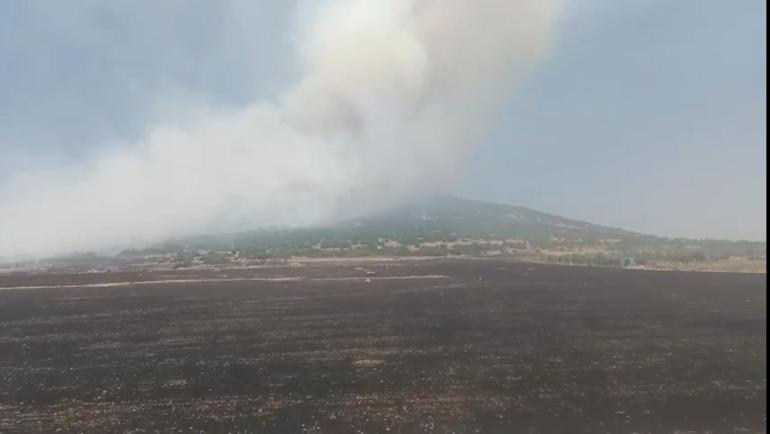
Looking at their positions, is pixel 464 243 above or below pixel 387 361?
above

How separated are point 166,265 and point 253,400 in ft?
180

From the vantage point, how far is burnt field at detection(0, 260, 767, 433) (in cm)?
1458

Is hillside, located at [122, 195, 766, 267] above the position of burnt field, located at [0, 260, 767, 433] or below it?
above

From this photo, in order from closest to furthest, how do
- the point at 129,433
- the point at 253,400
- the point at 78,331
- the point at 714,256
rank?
the point at 129,433 → the point at 253,400 → the point at 78,331 → the point at 714,256

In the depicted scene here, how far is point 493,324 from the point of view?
1078 inches

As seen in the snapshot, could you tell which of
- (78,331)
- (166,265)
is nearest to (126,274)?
(166,265)

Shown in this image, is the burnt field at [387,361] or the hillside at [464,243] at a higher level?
the hillside at [464,243]

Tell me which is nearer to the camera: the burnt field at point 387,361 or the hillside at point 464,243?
the burnt field at point 387,361

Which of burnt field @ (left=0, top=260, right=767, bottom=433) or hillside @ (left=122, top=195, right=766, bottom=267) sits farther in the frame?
hillside @ (left=122, top=195, right=766, bottom=267)

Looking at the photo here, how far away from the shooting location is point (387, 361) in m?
20.3

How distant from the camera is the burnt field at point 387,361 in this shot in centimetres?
1458

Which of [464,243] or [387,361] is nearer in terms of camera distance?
[387,361]

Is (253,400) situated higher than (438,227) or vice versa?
(438,227)

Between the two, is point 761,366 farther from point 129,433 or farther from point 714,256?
point 714,256
